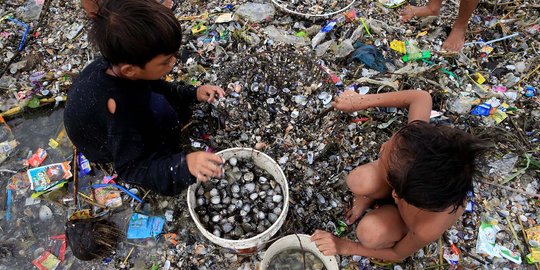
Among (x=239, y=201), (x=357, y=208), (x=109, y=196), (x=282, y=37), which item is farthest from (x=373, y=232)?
(x=282, y=37)

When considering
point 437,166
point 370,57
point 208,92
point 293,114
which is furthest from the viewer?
point 370,57

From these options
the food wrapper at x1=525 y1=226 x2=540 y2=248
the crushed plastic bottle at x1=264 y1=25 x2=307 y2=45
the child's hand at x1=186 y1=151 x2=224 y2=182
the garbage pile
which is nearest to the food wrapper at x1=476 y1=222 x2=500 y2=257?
the garbage pile

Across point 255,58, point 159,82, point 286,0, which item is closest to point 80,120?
point 159,82

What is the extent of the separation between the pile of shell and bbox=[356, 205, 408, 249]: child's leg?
49 centimetres

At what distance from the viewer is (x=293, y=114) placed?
2670mm

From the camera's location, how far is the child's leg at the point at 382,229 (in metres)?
1.90

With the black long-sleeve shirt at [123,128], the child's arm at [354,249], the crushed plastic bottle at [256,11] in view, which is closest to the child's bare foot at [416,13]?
the crushed plastic bottle at [256,11]

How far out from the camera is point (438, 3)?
3.15 meters

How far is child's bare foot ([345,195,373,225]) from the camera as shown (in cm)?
222

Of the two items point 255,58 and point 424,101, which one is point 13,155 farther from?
point 424,101

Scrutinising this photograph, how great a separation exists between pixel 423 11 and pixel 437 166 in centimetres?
219

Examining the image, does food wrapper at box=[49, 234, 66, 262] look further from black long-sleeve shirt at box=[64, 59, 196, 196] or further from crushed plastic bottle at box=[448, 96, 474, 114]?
crushed plastic bottle at box=[448, 96, 474, 114]

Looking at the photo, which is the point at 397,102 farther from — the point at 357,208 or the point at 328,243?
the point at 328,243

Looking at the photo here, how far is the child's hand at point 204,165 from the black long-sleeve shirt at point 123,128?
44 millimetres
